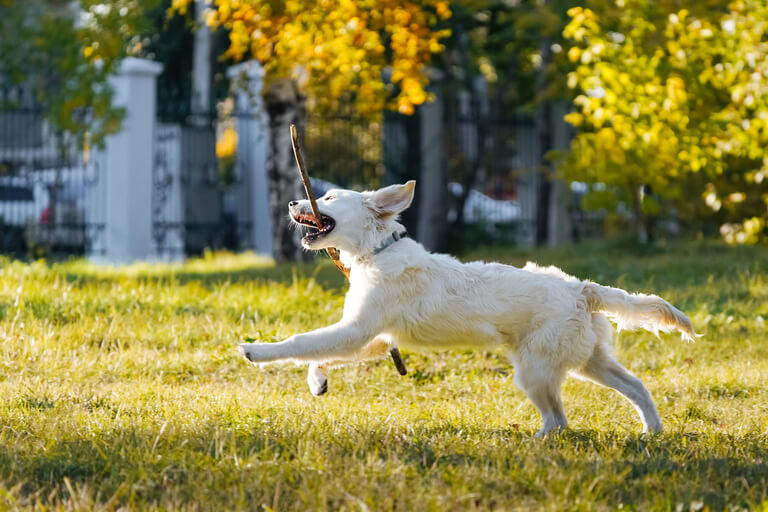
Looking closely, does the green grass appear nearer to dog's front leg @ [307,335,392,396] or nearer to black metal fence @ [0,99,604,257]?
dog's front leg @ [307,335,392,396]

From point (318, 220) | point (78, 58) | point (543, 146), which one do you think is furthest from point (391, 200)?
point (543, 146)

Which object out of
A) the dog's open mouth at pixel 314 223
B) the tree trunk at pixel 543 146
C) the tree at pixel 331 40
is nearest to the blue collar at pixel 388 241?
the dog's open mouth at pixel 314 223

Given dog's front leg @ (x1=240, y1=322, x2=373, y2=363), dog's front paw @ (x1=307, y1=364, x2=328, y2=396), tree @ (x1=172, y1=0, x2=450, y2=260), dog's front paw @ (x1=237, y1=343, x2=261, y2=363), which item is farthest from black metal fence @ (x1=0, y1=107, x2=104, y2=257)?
dog's front paw @ (x1=237, y1=343, x2=261, y2=363)

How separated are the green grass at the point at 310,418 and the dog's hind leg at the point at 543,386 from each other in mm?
123

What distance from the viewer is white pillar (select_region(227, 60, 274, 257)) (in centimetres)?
1500

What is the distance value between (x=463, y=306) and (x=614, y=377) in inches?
35.0

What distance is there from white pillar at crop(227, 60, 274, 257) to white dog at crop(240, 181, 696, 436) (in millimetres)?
10205

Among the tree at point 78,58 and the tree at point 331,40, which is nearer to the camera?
the tree at point 331,40

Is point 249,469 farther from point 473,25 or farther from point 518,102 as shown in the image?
point 518,102

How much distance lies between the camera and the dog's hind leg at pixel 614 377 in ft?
16.1

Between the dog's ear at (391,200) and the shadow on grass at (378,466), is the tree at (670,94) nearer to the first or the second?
the dog's ear at (391,200)

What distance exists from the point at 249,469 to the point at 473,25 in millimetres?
14163

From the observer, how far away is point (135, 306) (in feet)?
24.8

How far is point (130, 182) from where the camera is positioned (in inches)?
534
